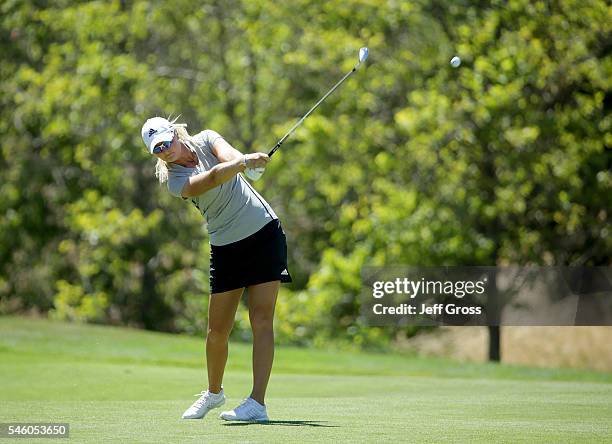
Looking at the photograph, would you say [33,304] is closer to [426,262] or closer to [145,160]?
[145,160]

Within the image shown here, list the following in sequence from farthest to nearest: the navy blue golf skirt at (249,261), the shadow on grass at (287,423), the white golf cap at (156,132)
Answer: the navy blue golf skirt at (249,261) → the white golf cap at (156,132) → the shadow on grass at (287,423)

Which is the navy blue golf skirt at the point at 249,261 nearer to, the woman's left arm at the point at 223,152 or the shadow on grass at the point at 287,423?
the woman's left arm at the point at 223,152

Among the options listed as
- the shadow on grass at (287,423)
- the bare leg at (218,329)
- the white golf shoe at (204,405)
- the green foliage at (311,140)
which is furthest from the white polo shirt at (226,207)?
the green foliage at (311,140)

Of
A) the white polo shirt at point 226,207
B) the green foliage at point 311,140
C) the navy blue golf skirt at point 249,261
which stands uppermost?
the green foliage at point 311,140

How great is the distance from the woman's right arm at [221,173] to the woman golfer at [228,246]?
29 millimetres

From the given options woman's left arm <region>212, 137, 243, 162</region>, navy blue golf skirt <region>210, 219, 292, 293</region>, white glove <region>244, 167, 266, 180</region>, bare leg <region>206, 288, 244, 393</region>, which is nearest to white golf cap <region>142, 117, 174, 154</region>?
woman's left arm <region>212, 137, 243, 162</region>

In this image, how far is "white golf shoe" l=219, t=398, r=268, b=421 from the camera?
5.90 m

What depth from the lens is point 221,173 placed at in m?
5.80

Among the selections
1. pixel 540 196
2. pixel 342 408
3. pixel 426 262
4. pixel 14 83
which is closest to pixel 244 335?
pixel 426 262

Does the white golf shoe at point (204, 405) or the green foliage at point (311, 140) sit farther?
the green foliage at point (311, 140)

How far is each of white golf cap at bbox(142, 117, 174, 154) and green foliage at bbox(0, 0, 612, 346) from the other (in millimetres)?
8997

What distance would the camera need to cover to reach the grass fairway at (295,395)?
536 cm

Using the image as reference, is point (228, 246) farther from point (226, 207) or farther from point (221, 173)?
point (221, 173)

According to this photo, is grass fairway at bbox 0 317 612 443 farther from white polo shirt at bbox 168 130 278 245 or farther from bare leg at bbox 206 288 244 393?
white polo shirt at bbox 168 130 278 245
